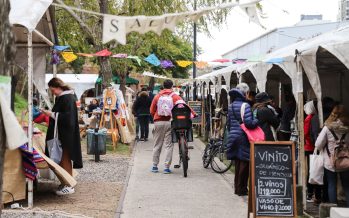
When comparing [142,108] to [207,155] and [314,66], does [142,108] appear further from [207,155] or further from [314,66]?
A: [314,66]

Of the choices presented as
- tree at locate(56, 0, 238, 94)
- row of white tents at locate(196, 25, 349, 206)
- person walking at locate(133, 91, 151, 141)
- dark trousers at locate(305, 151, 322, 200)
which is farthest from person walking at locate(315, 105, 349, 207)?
person walking at locate(133, 91, 151, 141)

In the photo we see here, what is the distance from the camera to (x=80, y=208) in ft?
27.9

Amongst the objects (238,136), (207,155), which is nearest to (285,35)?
(207,155)

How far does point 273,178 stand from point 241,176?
2194 mm

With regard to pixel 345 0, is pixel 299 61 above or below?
below

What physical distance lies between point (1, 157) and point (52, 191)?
5.71 meters

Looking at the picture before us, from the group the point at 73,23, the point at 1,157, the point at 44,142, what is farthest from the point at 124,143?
the point at 1,157

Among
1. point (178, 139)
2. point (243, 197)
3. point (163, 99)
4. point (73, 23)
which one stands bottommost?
point (243, 197)

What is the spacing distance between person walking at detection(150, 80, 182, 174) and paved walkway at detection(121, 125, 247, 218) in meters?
0.54

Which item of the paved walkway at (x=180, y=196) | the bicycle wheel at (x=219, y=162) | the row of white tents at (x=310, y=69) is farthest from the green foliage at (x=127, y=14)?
the paved walkway at (x=180, y=196)

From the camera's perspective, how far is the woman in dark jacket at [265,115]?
30.9ft

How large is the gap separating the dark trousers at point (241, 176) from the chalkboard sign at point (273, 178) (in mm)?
2011

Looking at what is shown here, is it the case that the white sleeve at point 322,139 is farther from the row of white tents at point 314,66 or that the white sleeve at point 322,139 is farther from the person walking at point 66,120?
the person walking at point 66,120

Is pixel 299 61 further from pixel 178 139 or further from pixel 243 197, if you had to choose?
pixel 178 139
